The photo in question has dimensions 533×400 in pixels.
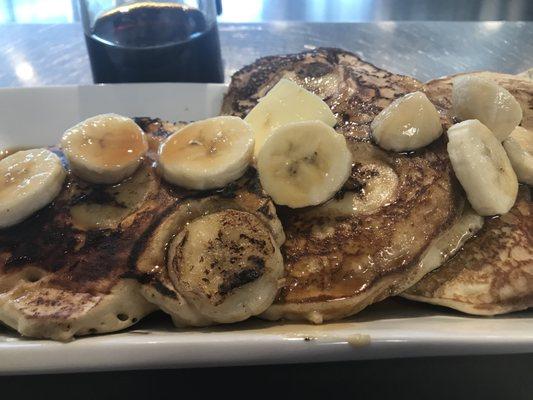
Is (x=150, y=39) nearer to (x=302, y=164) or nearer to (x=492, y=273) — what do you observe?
(x=302, y=164)

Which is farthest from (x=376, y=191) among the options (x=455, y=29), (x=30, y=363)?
(x=455, y=29)

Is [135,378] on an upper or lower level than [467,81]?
lower

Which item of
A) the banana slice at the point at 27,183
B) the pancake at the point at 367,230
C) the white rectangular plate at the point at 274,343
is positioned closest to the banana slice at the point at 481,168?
the pancake at the point at 367,230

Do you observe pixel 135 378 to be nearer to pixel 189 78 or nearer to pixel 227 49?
pixel 189 78

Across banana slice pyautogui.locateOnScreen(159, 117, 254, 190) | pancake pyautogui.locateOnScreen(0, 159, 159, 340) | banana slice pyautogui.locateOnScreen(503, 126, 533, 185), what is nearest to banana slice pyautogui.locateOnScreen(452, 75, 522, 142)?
banana slice pyautogui.locateOnScreen(503, 126, 533, 185)

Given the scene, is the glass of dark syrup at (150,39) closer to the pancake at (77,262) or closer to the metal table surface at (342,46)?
the metal table surface at (342,46)

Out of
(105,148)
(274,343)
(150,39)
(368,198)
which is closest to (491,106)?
(368,198)
